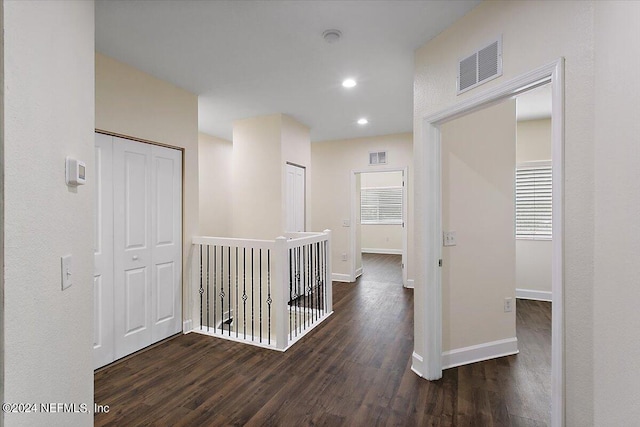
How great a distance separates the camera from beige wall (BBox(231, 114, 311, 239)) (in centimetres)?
438

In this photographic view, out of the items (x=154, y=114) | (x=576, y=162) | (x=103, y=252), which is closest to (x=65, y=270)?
(x=103, y=252)

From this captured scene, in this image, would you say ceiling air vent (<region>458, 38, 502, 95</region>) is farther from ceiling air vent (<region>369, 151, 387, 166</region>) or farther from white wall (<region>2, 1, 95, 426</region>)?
ceiling air vent (<region>369, 151, 387, 166</region>)

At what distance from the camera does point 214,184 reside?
5.57 meters

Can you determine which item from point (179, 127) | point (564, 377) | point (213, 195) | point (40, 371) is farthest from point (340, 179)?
point (40, 371)

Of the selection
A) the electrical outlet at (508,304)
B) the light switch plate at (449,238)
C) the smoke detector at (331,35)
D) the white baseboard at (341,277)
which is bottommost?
the white baseboard at (341,277)

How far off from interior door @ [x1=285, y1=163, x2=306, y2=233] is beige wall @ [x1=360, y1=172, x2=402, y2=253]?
15.6 ft

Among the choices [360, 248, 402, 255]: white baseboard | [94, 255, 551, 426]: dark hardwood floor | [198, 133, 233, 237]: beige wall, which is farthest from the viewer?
[360, 248, 402, 255]: white baseboard

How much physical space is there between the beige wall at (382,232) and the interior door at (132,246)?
7175mm

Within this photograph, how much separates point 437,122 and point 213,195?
4260 millimetres

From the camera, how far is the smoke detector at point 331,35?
2.31 m

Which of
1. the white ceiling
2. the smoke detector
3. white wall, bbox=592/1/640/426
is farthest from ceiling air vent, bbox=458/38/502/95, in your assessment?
the smoke detector

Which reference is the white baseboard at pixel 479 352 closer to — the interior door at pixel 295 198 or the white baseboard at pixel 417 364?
the white baseboard at pixel 417 364

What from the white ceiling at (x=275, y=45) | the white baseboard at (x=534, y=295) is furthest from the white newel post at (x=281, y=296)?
the white baseboard at (x=534, y=295)

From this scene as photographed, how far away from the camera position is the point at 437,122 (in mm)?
2391
